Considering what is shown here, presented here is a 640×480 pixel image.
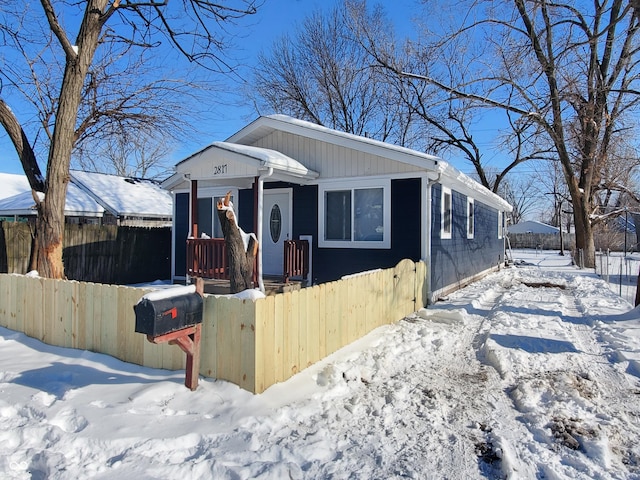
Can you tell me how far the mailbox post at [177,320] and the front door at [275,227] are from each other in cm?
657

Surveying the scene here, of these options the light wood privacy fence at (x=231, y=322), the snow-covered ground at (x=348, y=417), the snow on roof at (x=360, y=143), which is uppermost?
the snow on roof at (x=360, y=143)

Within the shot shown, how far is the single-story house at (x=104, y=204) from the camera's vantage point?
16.0 m

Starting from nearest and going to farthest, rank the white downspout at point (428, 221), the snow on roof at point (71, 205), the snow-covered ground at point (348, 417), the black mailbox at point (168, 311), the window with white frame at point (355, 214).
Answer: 1. the snow-covered ground at point (348, 417)
2. the black mailbox at point (168, 311)
3. the white downspout at point (428, 221)
4. the window with white frame at point (355, 214)
5. the snow on roof at point (71, 205)

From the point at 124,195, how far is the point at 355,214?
1290 centimetres

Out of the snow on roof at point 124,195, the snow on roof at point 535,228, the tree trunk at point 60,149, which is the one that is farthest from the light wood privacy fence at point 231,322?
the snow on roof at point 535,228

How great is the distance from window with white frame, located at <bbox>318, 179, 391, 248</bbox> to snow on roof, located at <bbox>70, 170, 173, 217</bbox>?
9.90 m

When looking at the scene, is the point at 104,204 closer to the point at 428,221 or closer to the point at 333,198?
the point at 333,198

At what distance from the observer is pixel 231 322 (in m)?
3.88

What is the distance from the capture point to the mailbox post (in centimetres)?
328

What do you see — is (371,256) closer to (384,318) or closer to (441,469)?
(384,318)

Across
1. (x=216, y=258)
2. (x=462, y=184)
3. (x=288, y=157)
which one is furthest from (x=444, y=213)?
(x=216, y=258)

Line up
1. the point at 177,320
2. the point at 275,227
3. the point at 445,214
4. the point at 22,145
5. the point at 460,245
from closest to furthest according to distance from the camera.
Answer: the point at 177,320
the point at 22,145
the point at 445,214
the point at 275,227
the point at 460,245

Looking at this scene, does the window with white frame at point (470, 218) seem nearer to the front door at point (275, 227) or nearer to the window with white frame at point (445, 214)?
the window with white frame at point (445, 214)

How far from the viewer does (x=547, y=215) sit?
72938 millimetres
